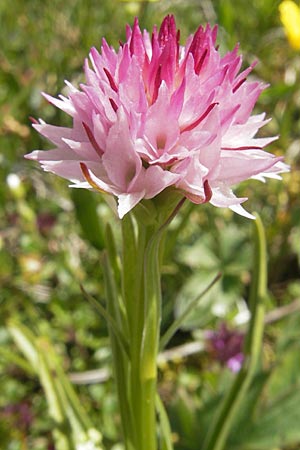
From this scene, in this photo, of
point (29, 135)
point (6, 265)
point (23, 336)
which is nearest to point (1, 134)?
point (29, 135)

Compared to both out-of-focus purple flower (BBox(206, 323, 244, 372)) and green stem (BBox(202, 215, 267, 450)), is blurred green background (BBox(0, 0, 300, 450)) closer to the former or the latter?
out-of-focus purple flower (BBox(206, 323, 244, 372))

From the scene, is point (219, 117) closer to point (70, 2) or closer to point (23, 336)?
point (23, 336)

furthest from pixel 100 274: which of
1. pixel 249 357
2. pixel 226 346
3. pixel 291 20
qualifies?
pixel 291 20

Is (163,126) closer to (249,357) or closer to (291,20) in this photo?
(249,357)

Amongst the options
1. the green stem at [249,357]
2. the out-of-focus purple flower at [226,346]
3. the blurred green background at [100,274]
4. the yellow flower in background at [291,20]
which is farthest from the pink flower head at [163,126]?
the yellow flower in background at [291,20]

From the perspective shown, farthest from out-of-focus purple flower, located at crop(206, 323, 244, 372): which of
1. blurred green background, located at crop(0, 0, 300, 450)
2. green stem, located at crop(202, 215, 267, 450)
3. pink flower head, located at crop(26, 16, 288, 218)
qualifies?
pink flower head, located at crop(26, 16, 288, 218)

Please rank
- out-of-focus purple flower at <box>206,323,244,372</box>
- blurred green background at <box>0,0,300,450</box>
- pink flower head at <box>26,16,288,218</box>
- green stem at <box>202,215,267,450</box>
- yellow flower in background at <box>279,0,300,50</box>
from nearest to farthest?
1. pink flower head at <box>26,16,288,218</box>
2. green stem at <box>202,215,267,450</box>
3. blurred green background at <box>0,0,300,450</box>
4. out-of-focus purple flower at <box>206,323,244,372</box>
5. yellow flower in background at <box>279,0,300,50</box>

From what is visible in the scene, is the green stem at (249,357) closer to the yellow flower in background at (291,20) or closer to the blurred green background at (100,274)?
→ the blurred green background at (100,274)
